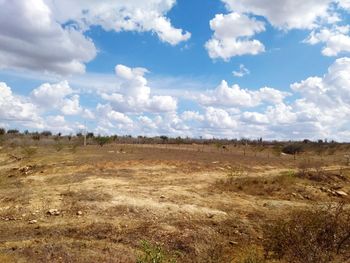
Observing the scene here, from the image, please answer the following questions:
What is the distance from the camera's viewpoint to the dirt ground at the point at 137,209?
11320 mm

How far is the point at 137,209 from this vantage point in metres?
14.6

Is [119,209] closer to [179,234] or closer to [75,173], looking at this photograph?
[179,234]

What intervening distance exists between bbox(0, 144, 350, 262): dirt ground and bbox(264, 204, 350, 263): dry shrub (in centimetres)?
105

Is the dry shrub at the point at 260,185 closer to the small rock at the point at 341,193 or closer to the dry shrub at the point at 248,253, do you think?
the small rock at the point at 341,193

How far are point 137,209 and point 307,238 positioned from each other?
6.14m

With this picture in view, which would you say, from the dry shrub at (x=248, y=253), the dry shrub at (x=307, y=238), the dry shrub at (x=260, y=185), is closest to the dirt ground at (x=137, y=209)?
the dry shrub at (x=260, y=185)

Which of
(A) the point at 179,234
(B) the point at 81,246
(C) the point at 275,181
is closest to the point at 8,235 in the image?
(B) the point at 81,246

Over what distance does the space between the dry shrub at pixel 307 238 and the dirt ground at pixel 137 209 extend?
3.43 feet

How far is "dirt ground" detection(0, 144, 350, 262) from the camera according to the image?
11.3 metres

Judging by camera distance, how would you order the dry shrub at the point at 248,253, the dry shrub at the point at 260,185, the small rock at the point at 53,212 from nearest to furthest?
the dry shrub at the point at 248,253, the small rock at the point at 53,212, the dry shrub at the point at 260,185

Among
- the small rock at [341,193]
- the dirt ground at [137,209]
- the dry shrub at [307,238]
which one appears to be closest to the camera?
the dry shrub at [307,238]

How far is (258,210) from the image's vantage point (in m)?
16.0

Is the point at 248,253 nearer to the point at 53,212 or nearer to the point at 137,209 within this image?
the point at 137,209

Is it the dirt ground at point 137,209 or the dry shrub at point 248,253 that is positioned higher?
the dirt ground at point 137,209
